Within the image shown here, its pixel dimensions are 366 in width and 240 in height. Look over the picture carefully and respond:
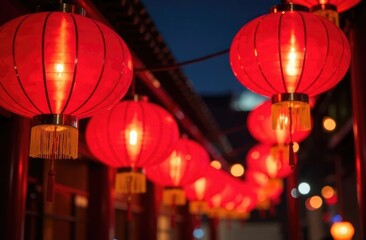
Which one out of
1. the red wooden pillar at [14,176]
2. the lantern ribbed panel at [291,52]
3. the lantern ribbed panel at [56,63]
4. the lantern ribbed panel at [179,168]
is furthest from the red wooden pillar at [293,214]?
the lantern ribbed panel at [56,63]

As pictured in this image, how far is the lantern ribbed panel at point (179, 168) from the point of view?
750cm

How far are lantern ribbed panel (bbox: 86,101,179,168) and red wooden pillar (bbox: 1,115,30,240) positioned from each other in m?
0.67

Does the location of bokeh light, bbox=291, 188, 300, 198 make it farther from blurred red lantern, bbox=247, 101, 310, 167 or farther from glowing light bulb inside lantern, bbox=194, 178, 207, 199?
blurred red lantern, bbox=247, 101, 310, 167

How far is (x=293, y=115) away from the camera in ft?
15.3

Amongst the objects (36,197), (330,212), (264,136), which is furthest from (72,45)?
(330,212)

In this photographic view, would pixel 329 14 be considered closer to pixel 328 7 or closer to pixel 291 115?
pixel 328 7

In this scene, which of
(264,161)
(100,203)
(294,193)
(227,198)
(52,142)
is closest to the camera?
(52,142)

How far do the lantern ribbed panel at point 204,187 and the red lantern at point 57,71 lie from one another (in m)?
5.94

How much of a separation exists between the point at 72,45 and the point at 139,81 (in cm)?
558

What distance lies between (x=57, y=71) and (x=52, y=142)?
1.94ft

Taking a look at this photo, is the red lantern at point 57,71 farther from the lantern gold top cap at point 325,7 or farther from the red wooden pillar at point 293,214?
the red wooden pillar at point 293,214

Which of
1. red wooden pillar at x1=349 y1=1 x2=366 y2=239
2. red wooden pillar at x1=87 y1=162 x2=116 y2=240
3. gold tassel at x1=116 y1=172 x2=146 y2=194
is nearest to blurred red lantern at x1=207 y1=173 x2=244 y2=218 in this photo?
red wooden pillar at x1=87 y1=162 x2=116 y2=240

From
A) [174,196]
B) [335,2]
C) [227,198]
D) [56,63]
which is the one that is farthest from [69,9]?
[227,198]

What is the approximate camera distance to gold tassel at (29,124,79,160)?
403 centimetres
